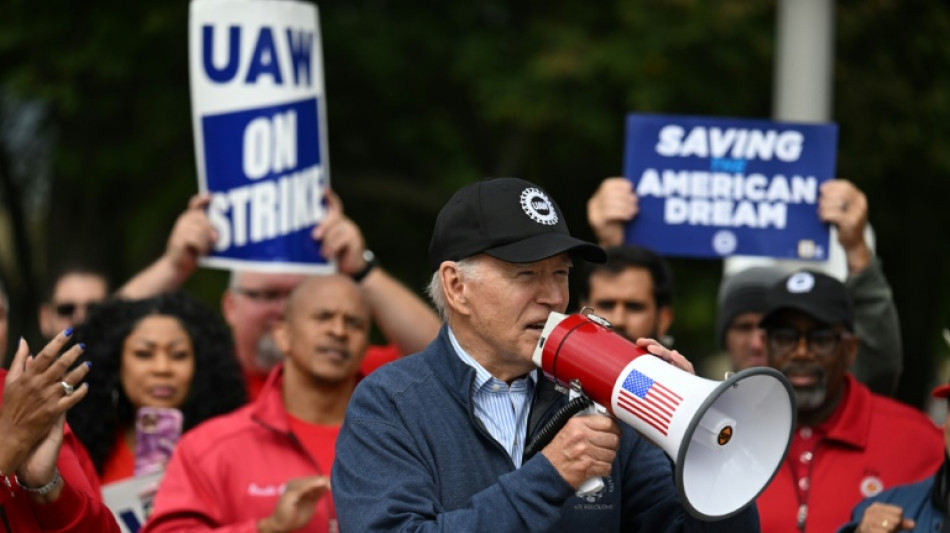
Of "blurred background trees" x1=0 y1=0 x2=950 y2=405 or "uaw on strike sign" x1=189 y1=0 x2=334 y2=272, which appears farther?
"blurred background trees" x1=0 y1=0 x2=950 y2=405

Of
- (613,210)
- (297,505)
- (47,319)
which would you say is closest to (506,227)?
(297,505)

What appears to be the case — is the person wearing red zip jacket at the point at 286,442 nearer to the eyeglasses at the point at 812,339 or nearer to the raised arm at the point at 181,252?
the raised arm at the point at 181,252

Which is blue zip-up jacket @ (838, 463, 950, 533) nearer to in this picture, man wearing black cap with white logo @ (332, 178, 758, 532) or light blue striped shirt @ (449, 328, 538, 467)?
man wearing black cap with white logo @ (332, 178, 758, 532)

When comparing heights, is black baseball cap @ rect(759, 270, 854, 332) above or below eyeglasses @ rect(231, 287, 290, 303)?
above

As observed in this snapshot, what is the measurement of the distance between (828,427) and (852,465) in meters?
0.16

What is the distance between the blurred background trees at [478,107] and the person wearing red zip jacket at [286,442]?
5058mm

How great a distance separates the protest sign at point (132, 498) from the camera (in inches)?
219

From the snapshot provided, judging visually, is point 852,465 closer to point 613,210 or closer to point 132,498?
point 613,210

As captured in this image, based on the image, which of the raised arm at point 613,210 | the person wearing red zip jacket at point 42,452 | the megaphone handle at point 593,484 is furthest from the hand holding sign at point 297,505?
the raised arm at point 613,210

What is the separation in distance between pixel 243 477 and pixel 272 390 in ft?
1.50

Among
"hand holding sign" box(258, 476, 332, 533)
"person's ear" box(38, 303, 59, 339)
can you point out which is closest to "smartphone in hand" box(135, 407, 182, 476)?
"hand holding sign" box(258, 476, 332, 533)

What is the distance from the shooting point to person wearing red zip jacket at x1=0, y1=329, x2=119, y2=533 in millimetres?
4102

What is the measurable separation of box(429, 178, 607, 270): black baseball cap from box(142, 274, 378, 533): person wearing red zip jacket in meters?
1.45

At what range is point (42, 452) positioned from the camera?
4215 millimetres
